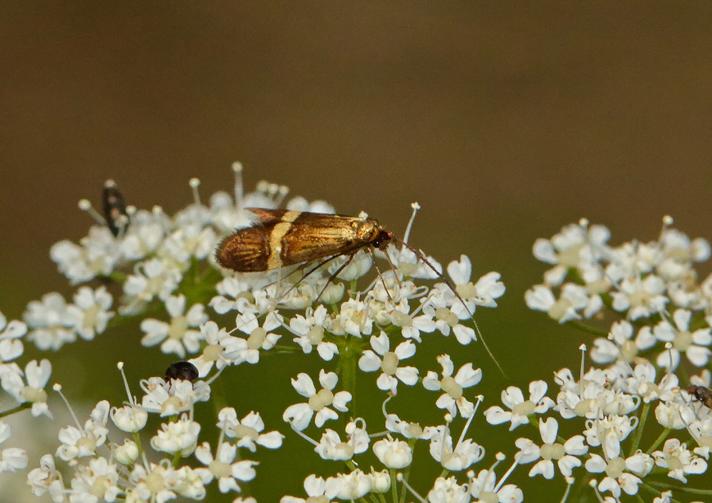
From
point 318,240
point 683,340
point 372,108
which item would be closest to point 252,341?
point 318,240

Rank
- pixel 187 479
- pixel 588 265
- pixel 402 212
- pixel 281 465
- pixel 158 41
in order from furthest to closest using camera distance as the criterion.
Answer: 1. pixel 158 41
2. pixel 402 212
3. pixel 281 465
4. pixel 588 265
5. pixel 187 479

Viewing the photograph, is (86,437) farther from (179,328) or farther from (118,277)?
(118,277)

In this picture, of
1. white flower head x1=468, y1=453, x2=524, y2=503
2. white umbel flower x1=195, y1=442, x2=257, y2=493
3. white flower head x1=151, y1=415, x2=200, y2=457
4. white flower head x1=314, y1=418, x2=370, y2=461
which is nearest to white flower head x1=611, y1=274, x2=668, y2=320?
white flower head x1=468, y1=453, x2=524, y2=503

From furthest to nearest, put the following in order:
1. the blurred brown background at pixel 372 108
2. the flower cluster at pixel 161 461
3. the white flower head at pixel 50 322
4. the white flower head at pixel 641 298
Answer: the blurred brown background at pixel 372 108
the white flower head at pixel 50 322
the white flower head at pixel 641 298
the flower cluster at pixel 161 461

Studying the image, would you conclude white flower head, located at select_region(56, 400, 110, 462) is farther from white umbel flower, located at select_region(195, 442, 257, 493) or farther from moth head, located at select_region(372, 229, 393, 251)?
moth head, located at select_region(372, 229, 393, 251)

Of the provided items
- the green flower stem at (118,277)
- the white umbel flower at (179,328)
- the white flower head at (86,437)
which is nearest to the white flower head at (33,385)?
the white flower head at (86,437)

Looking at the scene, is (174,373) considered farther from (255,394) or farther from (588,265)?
(255,394)

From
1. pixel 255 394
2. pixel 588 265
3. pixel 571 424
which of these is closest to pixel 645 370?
pixel 588 265

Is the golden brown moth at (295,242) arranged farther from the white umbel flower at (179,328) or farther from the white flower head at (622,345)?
the white flower head at (622,345)
